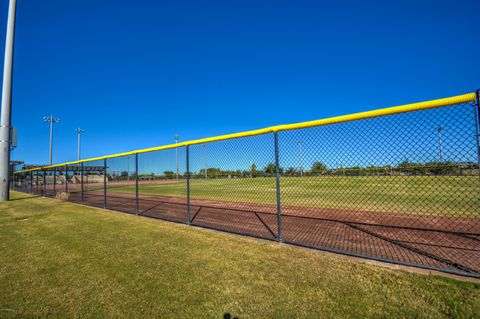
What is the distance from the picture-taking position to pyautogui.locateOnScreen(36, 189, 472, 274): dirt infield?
12.0ft

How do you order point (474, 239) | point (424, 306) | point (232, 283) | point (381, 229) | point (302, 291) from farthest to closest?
point (381, 229) → point (474, 239) → point (232, 283) → point (302, 291) → point (424, 306)

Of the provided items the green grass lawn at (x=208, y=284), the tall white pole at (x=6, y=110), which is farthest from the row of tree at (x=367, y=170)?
the tall white pole at (x=6, y=110)

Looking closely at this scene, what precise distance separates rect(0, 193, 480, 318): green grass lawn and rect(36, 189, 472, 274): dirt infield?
0.66 m

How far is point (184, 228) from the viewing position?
5.64m

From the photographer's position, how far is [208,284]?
2850 mm

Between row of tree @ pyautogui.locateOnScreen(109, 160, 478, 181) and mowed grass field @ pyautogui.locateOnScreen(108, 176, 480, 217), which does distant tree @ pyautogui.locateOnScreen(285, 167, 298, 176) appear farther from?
mowed grass field @ pyautogui.locateOnScreen(108, 176, 480, 217)

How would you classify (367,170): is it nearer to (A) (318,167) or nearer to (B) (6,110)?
(A) (318,167)

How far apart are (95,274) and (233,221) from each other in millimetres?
3829

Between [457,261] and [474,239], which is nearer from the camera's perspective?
[457,261]

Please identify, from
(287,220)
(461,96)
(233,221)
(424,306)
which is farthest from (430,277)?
(233,221)

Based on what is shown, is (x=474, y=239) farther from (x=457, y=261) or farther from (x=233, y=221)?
(x=233, y=221)

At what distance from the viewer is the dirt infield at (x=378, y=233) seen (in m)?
3.65

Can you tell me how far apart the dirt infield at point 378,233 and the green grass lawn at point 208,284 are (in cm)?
66

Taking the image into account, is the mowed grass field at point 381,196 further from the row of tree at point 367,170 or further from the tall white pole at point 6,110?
the tall white pole at point 6,110
